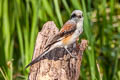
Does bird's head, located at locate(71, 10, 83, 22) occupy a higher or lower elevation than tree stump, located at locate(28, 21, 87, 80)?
higher

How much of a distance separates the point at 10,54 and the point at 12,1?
764 millimetres

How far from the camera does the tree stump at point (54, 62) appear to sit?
239 cm

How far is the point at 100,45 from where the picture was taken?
4070 mm

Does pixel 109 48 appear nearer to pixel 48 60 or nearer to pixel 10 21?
pixel 10 21

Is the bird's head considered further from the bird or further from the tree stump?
the tree stump

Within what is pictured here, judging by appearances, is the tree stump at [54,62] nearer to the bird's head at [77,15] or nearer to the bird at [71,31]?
the bird at [71,31]

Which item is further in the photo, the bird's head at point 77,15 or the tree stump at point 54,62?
the bird's head at point 77,15

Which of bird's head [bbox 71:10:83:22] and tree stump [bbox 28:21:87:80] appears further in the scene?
bird's head [bbox 71:10:83:22]

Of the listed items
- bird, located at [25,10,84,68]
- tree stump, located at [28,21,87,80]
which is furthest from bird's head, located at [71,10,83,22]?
tree stump, located at [28,21,87,80]

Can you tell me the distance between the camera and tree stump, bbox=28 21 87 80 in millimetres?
2391

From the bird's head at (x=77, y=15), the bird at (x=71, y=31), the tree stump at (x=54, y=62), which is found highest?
the bird's head at (x=77, y=15)

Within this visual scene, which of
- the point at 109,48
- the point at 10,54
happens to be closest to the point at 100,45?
the point at 109,48

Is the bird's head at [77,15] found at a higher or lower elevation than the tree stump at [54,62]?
higher

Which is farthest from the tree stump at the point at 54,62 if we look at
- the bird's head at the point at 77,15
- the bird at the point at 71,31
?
the bird's head at the point at 77,15
